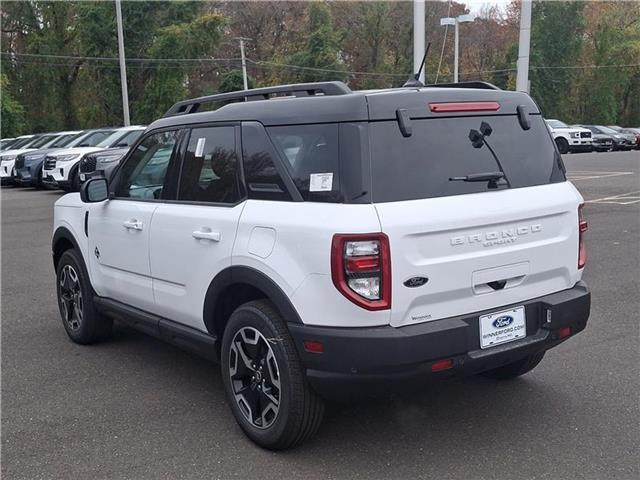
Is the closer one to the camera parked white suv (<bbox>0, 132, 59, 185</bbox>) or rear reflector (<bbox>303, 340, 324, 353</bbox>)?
rear reflector (<bbox>303, 340, 324, 353</bbox>)

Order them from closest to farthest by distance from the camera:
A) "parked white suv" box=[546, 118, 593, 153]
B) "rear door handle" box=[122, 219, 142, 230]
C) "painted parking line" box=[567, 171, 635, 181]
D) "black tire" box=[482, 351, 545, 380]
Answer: "black tire" box=[482, 351, 545, 380], "rear door handle" box=[122, 219, 142, 230], "painted parking line" box=[567, 171, 635, 181], "parked white suv" box=[546, 118, 593, 153]

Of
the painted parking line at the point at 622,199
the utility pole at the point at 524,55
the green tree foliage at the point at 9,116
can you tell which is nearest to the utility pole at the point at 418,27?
the utility pole at the point at 524,55

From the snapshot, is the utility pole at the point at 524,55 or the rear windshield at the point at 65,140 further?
the rear windshield at the point at 65,140

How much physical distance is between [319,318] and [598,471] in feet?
5.20

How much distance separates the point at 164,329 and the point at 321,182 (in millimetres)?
1660

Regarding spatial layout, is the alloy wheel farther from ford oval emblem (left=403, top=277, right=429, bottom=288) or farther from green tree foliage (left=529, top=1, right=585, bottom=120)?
green tree foliage (left=529, top=1, right=585, bottom=120)

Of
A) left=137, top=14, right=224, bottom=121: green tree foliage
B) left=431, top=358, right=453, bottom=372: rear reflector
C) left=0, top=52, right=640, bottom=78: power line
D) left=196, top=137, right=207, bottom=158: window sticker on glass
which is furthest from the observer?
left=0, top=52, right=640, bottom=78: power line

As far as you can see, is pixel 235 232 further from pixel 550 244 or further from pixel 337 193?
pixel 550 244

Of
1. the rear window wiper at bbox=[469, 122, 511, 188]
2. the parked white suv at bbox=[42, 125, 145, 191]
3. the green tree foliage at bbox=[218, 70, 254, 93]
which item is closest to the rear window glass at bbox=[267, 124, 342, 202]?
the rear window wiper at bbox=[469, 122, 511, 188]

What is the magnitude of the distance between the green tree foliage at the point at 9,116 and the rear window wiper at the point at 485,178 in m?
37.3

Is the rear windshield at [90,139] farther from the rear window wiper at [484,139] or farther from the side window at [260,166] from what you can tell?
the rear window wiper at [484,139]

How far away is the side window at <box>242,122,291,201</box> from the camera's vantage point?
12.1ft

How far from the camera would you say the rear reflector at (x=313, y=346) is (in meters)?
3.32

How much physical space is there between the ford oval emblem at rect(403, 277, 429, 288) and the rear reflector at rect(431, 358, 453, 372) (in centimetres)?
38
